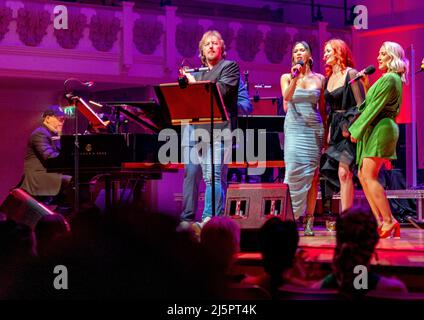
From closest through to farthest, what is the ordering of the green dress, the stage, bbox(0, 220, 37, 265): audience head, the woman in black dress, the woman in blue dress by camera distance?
bbox(0, 220, 37, 265): audience head, the stage, the green dress, the woman in black dress, the woman in blue dress

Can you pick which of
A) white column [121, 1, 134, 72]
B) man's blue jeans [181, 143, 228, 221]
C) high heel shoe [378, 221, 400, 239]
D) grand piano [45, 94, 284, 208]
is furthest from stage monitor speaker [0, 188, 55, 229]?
white column [121, 1, 134, 72]

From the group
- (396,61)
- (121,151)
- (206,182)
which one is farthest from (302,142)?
(121,151)

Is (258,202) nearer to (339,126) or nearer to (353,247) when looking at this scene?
(339,126)

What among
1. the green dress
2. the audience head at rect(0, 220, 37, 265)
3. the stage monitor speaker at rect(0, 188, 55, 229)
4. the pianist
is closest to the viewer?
the audience head at rect(0, 220, 37, 265)

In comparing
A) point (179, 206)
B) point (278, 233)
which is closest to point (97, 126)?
point (179, 206)

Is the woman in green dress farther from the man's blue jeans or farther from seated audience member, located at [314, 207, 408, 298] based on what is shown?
seated audience member, located at [314, 207, 408, 298]

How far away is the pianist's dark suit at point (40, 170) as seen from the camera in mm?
7691

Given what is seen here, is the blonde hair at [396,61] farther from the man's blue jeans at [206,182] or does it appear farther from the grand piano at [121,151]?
the grand piano at [121,151]

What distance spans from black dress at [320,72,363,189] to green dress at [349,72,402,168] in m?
0.25

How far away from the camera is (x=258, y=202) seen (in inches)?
223

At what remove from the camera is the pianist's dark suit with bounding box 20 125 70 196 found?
769 centimetres

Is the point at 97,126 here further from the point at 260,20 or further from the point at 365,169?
the point at 260,20

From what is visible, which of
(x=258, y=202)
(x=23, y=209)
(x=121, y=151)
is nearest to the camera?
(x=258, y=202)

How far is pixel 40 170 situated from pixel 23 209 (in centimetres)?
191
